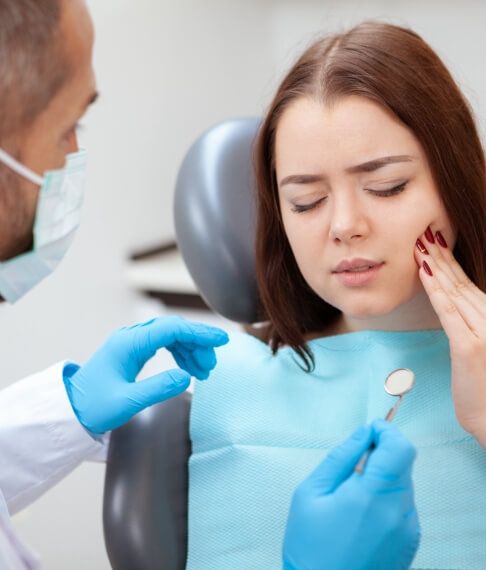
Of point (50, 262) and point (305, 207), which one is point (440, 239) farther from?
point (50, 262)

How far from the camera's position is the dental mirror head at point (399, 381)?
107 centimetres

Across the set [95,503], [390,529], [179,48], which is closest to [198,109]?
[179,48]

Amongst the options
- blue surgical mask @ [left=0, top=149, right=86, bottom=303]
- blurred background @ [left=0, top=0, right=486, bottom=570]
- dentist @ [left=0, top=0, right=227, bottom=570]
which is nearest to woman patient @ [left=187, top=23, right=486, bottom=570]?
dentist @ [left=0, top=0, right=227, bottom=570]

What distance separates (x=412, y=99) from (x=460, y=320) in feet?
0.94

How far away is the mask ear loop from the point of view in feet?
2.93

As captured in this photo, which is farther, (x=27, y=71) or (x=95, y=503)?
(x=95, y=503)

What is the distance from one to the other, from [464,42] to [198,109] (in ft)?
2.78

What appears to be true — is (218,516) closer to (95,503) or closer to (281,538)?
(281,538)

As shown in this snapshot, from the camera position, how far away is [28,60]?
848mm

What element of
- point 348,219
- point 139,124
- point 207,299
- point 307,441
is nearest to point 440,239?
point 348,219

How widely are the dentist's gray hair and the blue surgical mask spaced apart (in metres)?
0.09

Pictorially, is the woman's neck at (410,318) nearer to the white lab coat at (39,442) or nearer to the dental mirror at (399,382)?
the dental mirror at (399,382)

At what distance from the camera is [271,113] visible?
1148mm

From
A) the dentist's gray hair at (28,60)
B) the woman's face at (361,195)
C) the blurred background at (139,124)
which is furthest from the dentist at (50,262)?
the blurred background at (139,124)
